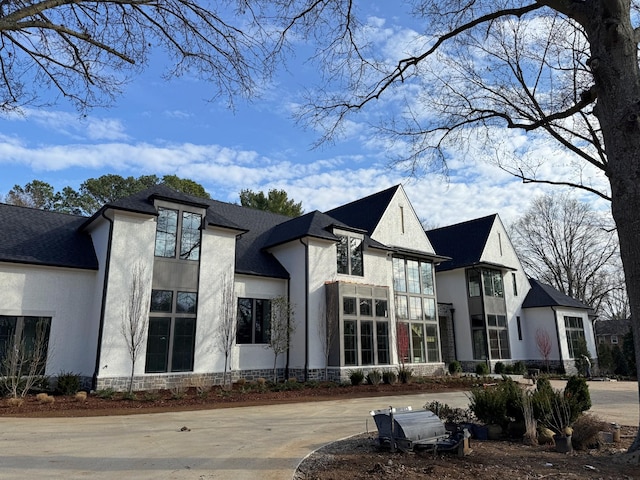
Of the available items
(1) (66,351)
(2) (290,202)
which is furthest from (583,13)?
(2) (290,202)

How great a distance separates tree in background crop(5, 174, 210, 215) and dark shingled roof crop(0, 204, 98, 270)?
65.7 ft

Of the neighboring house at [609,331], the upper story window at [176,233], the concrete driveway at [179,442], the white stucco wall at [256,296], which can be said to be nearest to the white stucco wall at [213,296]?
the white stucco wall at [256,296]

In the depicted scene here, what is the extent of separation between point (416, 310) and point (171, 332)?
13.0 m

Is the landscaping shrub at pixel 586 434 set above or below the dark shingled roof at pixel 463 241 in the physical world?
below

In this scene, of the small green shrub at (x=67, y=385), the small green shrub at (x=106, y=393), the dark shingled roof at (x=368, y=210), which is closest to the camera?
the small green shrub at (x=106, y=393)

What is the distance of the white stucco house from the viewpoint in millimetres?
13812

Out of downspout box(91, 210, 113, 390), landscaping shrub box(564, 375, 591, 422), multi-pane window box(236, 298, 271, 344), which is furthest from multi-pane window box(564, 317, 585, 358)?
downspout box(91, 210, 113, 390)

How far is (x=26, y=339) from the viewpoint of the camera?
43.7 ft

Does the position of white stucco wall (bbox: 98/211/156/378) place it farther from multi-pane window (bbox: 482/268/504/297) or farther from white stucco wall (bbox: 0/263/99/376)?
multi-pane window (bbox: 482/268/504/297)

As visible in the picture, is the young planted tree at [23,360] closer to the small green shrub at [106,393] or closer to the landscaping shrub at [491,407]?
the small green shrub at [106,393]


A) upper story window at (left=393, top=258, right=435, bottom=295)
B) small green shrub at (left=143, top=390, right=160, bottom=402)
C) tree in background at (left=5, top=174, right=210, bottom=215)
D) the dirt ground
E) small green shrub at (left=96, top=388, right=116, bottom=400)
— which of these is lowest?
the dirt ground

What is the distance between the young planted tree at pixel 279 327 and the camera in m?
16.9

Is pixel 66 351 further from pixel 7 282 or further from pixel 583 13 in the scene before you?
pixel 583 13

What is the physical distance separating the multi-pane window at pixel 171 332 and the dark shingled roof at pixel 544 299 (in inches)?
911
